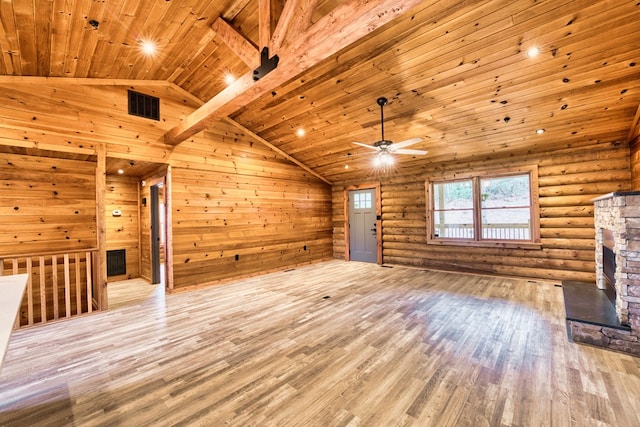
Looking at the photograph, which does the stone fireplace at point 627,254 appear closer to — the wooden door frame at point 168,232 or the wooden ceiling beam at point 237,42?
the wooden ceiling beam at point 237,42

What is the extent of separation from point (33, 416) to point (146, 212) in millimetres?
4739

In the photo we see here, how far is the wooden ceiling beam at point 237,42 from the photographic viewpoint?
3.32 m

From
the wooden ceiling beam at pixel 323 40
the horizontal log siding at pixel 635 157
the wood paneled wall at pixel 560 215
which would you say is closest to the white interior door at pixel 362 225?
the wood paneled wall at pixel 560 215

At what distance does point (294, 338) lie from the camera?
9.69 ft

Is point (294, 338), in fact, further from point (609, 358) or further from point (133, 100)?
point (133, 100)

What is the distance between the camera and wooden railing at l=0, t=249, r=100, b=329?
3590 millimetres

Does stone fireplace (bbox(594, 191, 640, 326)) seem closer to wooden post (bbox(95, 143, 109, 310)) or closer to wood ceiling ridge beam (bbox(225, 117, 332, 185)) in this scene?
wood ceiling ridge beam (bbox(225, 117, 332, 185))

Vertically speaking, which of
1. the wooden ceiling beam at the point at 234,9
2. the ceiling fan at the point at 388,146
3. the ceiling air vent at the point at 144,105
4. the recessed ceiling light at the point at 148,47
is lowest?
the ceiling fan at the point at 388,146

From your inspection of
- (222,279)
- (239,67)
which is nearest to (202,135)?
(239,67)

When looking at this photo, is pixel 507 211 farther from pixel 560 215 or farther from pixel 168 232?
pixel 168 232

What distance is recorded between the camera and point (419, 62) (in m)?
3.54

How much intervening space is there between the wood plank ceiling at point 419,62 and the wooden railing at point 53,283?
2.47 meters

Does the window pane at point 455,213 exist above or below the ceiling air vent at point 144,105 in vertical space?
below

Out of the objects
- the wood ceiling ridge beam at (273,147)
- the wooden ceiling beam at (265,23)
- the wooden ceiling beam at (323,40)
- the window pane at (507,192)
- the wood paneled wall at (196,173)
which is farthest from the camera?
the window pane at (507,192)
